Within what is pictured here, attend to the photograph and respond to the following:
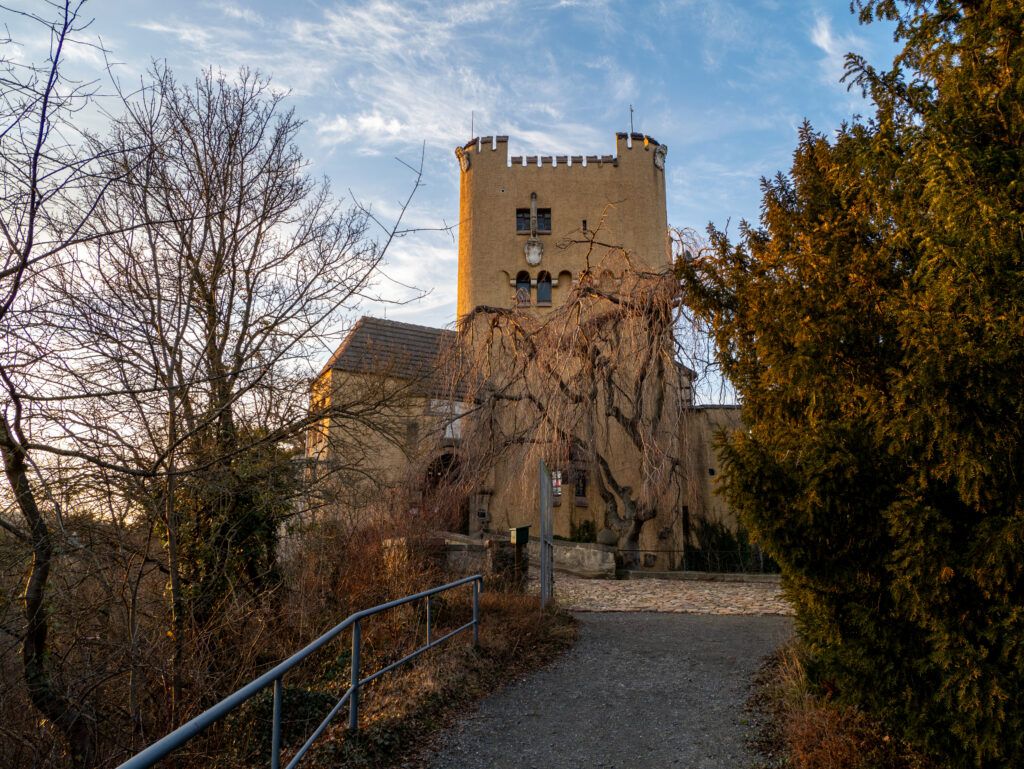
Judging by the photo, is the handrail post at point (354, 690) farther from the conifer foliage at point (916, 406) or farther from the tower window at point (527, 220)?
the tower window at point (527, 220)

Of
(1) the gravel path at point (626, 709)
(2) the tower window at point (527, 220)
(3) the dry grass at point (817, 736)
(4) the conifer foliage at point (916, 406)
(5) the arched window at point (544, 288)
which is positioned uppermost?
(2) the tower window at point (527, 220)

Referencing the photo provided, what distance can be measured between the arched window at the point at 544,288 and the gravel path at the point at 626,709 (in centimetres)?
1736

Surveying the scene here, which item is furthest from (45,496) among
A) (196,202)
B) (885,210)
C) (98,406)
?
(885,210)

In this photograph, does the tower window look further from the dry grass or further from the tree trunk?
the tree trunk

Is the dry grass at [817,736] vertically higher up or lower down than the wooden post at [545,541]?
lower down

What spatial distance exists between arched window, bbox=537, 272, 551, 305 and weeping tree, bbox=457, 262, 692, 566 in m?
9.39

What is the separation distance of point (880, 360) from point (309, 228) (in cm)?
720

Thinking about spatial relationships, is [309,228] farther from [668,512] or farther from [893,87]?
[668,512]

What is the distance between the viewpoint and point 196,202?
918 cm

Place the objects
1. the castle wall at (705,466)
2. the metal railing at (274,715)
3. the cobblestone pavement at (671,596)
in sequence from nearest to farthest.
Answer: the metal railing at (274,715) → the cobblestone pavement at (671,596) → the castle wall at (705,466)

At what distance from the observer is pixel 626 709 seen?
679 centimetres

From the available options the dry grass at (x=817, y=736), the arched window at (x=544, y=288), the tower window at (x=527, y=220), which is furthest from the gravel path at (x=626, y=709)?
the tower window at (x=527, y=220)

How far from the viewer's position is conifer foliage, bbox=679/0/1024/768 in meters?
4.19

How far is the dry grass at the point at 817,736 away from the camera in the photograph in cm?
490
